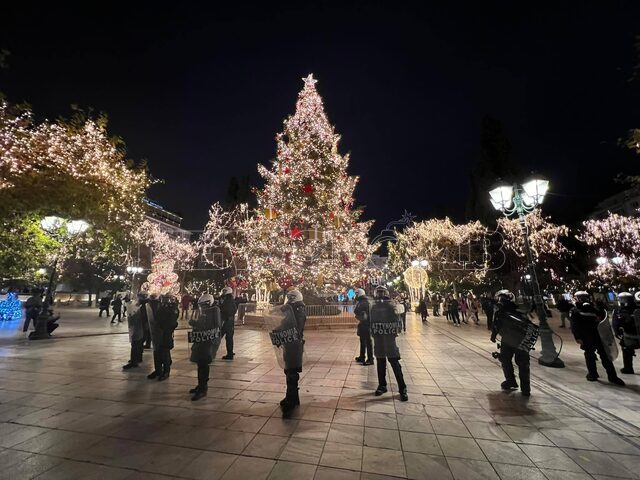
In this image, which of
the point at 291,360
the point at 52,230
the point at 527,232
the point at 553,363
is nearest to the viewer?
the point at 291,360

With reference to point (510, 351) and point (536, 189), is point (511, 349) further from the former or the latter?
point (536, 189)

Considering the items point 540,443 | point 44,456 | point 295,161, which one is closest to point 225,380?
point 44,456

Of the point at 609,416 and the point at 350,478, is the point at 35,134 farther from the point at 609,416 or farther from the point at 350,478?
the point at 609,416

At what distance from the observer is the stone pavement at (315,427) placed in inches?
133

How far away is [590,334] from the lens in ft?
22.8

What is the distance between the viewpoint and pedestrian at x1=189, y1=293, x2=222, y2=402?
5789 mm

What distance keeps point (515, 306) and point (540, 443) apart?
10.3 feet

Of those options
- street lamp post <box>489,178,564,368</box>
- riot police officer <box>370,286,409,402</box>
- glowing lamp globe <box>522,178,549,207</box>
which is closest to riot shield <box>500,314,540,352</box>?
riot police officer <box>370,286,409,402</box>

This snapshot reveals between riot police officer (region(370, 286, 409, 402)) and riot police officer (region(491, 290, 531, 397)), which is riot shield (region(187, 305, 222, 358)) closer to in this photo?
riot police officer (region(370, 286, 409, 402))

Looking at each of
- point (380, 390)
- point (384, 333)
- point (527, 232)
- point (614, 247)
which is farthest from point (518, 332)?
point (614, 247)

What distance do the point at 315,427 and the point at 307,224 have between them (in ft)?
46.4

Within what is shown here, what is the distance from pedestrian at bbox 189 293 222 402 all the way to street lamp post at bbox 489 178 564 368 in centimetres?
794

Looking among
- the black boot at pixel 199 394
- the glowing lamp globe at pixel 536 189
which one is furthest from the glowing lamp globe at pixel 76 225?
the glowing lamp globe at pixel 536 189

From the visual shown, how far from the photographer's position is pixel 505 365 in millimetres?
6281
